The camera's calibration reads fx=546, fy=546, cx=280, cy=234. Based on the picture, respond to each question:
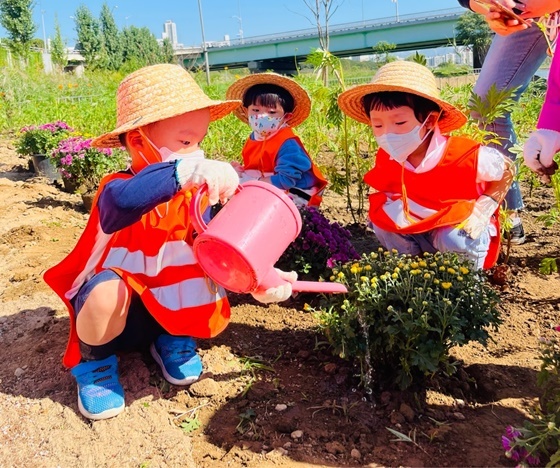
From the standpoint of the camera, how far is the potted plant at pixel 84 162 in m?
4.58

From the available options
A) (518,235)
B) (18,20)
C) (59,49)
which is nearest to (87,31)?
(18,20)

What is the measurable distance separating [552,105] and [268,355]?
4.22 ft

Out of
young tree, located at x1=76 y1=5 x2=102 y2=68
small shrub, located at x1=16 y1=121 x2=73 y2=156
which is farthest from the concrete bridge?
small shrub, located at x1=16 y1=121 x2=73 y2=156

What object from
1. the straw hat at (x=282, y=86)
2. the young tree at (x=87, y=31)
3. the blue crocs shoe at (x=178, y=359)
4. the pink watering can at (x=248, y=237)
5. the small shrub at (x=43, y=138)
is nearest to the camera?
the pink watering can at (x=248, y=237)

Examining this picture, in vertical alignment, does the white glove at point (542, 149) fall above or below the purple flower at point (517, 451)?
above

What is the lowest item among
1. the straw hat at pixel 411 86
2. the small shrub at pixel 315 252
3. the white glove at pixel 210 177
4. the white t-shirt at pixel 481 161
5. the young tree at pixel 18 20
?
the small shrub at pixel 315 252

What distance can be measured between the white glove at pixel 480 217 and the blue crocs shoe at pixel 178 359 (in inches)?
46.8

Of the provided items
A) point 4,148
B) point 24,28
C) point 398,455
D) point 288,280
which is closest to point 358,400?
point 398,455

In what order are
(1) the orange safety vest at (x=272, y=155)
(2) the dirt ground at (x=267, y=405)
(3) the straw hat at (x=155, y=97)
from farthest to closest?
(1) the orange safety vest at (x=272, y=155), (3) the straw hat at (x=155, y=97), (2) the dirt ground at (x=267, y=405)

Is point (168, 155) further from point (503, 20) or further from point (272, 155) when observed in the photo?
point (272, 155)

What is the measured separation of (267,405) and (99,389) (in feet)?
1.82

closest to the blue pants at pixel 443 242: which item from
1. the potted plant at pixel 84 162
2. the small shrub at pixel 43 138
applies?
the potted plant at pixel 84 162

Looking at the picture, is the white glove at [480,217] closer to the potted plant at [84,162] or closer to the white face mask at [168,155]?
the white face mask at [168,155]

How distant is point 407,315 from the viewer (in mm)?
1600
